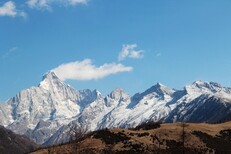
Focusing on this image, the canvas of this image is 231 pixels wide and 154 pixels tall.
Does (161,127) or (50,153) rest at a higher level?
(161,127)

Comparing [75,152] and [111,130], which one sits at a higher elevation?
[111,130]

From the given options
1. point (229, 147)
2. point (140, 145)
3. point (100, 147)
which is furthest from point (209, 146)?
point (100, 147)

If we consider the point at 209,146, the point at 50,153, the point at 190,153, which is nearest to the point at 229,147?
the point at 209,146

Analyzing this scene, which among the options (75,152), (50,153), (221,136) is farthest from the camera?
(221,136)

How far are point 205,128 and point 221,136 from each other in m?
10.2

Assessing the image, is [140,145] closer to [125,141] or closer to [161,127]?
[125,141]

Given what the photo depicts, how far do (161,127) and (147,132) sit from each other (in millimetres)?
10165

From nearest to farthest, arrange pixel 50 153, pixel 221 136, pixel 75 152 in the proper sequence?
pixel 75 152 → pixel 50 153 → pixel 221 136

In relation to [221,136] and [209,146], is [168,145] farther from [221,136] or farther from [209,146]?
[221,136]

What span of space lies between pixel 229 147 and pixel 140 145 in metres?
30.0

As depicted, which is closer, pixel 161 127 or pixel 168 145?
pixel 168 145

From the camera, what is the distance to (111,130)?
175375 millimetres

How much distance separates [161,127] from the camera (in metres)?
180

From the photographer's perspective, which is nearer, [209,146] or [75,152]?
[75,152]
